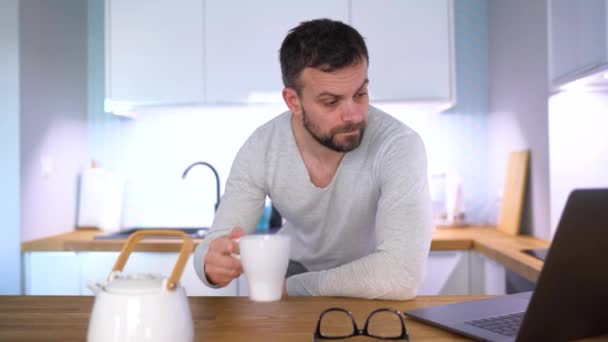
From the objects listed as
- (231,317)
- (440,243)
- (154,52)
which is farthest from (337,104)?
(154,52)

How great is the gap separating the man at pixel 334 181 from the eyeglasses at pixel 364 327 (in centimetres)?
22

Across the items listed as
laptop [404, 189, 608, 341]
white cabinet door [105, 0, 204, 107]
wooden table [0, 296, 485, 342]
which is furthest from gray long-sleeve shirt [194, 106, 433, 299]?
white cabinet door [105, 0, 204, 107]

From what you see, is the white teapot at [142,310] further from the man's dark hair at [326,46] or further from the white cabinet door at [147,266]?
the white cabinet door at [147,266]

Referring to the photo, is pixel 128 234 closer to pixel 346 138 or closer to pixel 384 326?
pixel 346 138

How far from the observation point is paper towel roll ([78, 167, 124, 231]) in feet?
10.0

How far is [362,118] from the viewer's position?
160 centimetres

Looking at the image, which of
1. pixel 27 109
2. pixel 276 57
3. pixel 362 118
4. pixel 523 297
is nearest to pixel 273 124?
pixel 362 118

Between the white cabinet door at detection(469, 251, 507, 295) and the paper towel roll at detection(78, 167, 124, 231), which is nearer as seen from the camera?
the white cabinet door at detection(469, 251, 507, 295)

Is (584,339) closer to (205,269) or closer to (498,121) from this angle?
(205,269)

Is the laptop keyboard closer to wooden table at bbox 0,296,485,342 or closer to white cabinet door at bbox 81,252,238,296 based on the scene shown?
wooden table at bbox 0,296,485,342

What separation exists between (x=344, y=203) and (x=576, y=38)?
96 cm

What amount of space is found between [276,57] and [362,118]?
132cm

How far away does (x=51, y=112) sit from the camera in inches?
111

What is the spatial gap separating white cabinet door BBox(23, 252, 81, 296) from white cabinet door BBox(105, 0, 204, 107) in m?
0.81
